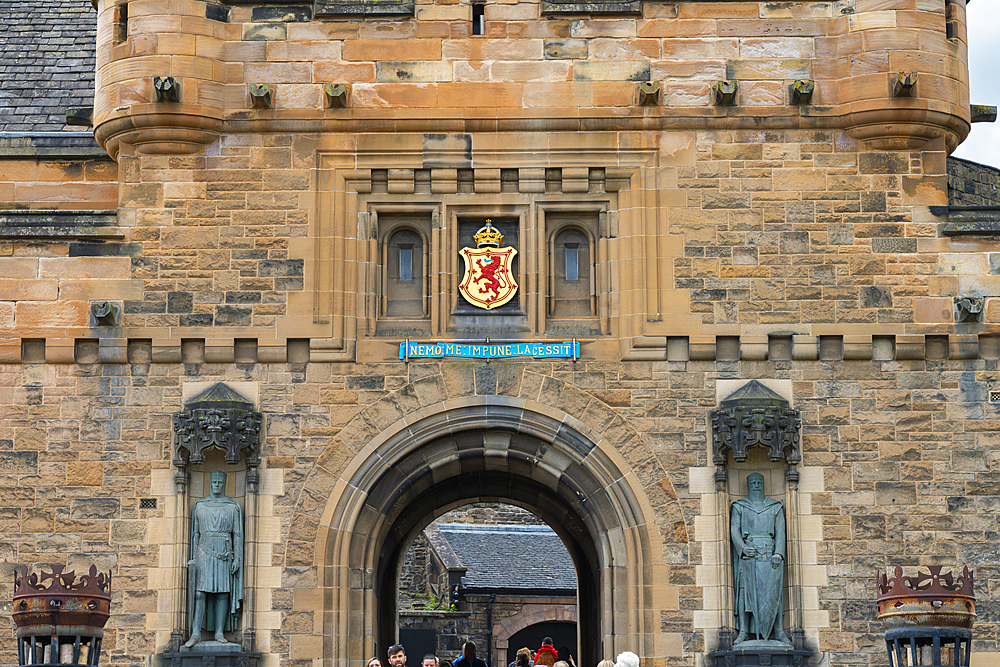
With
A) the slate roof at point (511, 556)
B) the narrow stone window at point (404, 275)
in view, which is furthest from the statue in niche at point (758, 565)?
the slate roof at point (511, 556)

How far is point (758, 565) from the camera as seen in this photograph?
1628 cm

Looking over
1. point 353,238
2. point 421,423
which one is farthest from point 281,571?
point 353,238

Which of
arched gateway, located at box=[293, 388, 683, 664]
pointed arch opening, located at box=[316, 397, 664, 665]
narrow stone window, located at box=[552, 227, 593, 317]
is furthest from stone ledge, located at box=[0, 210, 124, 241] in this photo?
narrow stone window, located at box=[552, 227, 593, 317]

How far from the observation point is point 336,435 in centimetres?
1670

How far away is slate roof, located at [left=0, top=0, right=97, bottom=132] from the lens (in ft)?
66.1

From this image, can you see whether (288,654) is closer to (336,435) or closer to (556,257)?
(336,435)

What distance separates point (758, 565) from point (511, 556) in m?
17.6

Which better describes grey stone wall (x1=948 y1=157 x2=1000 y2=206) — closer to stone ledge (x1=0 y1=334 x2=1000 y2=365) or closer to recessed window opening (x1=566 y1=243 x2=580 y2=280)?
stone ledge (x1=0 y1=334 x2=1000 y2=365)

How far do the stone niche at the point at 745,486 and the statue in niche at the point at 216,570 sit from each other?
475cm

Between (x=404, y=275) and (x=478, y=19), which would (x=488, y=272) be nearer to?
(x=404, y=275)

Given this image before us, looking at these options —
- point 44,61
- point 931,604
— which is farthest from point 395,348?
point 44,61

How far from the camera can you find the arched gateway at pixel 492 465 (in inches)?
647

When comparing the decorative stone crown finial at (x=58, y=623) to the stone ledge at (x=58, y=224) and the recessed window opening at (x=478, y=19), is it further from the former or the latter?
the recessed window opening at (x=478, y=19)

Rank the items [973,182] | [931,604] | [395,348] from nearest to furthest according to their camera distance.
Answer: [931,604] < [395,348] < [973,182]
